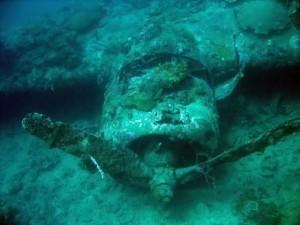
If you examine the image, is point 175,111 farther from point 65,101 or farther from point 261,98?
point 65,101

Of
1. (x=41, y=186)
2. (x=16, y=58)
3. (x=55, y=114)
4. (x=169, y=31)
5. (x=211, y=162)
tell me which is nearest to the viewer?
(x=211, y=162)

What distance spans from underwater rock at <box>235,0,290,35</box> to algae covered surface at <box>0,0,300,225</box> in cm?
3

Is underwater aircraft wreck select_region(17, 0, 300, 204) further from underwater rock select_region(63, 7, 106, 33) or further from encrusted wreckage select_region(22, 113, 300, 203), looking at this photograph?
underwater rock select_region(63, 7, 106, 33)

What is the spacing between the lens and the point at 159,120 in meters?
5.89

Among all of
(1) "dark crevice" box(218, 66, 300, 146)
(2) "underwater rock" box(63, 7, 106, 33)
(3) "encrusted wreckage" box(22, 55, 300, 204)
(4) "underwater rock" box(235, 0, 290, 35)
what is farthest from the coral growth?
(2) "underwater rock" box(63, 7, 106, 33)

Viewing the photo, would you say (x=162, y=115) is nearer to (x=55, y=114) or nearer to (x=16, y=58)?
(x=55, y=114)

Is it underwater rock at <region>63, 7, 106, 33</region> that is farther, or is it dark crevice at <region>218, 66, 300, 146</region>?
underwater rock at <region>63, 7, 106, 33</region>

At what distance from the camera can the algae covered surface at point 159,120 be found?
570 centimetres

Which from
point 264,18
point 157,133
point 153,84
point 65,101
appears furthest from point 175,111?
point 65,101

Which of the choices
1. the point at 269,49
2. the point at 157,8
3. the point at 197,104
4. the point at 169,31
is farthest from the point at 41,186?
the point at 157,8

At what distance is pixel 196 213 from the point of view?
5918 mm

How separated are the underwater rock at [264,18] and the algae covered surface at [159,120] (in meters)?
0.03

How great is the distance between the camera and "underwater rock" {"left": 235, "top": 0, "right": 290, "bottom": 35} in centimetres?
791

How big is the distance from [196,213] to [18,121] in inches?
245
